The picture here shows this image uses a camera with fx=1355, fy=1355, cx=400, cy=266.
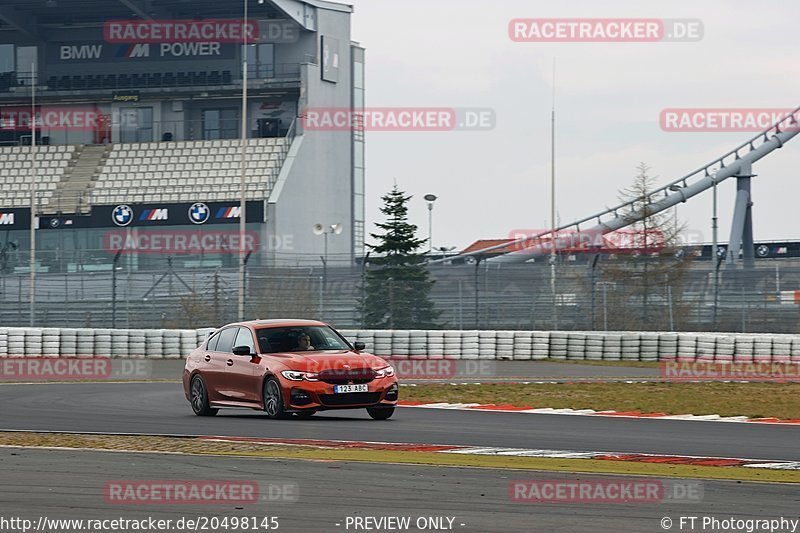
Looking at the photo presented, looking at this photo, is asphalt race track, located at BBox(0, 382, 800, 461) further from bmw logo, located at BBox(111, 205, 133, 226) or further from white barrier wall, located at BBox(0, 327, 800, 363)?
bmw logo, located at BBox(111, 205, 133, 226)

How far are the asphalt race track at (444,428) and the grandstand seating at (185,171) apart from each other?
3567 centimetres

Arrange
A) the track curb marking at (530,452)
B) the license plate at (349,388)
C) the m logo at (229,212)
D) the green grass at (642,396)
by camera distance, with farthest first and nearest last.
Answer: the m logo at (229,212), the green grass at (642,396), the license plate at (349,388), the track curb marking at (530,452)

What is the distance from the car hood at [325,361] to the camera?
15.5 m

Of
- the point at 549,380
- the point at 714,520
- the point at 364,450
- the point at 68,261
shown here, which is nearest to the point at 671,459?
the point at 364,450

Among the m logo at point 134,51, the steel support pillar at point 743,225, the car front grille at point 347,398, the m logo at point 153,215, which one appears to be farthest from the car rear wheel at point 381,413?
the m logo at point 134,51

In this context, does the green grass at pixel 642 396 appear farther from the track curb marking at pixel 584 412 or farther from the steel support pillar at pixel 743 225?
the steel support pillar at pixel 743 225

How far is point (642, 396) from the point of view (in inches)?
795

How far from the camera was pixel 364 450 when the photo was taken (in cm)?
1212

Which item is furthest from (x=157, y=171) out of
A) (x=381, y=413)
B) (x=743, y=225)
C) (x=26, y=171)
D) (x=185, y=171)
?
(x=381, y=413)

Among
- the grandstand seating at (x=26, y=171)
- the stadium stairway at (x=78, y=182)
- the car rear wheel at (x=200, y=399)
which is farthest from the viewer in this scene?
the grandstand seating at (x=26, y=171)

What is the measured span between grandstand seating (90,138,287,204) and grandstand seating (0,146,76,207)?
2.01 m

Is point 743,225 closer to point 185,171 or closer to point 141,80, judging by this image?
point 185,171

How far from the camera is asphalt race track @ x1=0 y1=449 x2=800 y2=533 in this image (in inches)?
309

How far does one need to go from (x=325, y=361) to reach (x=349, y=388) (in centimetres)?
42
